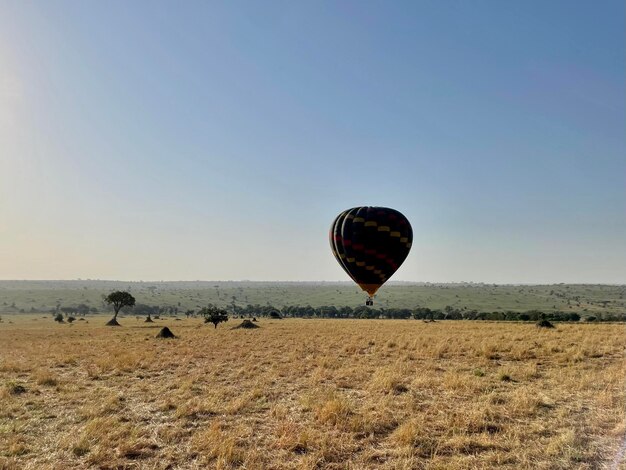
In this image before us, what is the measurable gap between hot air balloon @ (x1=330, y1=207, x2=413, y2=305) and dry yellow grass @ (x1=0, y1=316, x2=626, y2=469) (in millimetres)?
4990

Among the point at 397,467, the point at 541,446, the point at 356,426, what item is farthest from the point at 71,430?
the point at 541,446

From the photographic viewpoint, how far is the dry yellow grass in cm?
968

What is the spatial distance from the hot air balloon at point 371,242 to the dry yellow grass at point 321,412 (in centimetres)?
499

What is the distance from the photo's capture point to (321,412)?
12.7m

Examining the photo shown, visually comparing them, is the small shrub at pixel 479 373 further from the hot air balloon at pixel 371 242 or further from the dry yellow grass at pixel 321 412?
the hot air balloon at pixel 371 242

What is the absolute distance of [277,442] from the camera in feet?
34.6

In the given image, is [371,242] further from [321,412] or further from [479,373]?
[321,412]

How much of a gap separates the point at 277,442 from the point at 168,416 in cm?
442

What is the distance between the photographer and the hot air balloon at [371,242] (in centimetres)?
2364

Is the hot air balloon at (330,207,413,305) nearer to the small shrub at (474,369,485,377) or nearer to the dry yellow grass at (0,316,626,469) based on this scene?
the dry yellow grass at (0,316,626,469)

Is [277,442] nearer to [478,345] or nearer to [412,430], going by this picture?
[412,430]

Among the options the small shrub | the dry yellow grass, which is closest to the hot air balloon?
the dry yellow grass

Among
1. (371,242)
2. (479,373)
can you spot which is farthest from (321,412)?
(371,242)

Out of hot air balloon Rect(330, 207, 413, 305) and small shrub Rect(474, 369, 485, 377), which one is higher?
hot air balloon Rect(330, 207, 413, 305)
